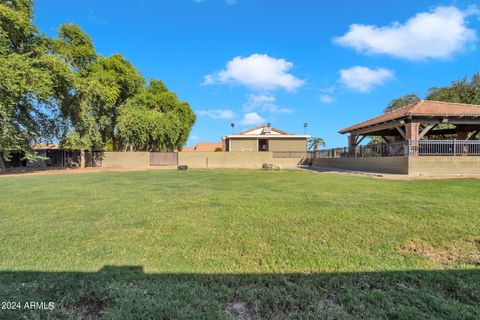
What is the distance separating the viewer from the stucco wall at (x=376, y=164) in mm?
15066

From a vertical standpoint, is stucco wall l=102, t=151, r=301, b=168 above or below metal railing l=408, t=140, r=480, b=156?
below

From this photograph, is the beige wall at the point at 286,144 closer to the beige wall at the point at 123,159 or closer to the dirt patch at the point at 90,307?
the beige wall at the point at 123,159

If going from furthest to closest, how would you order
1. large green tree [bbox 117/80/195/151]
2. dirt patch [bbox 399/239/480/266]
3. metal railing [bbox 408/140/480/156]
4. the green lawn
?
large green tree [bbox 117/80/195/151] → metal railing [bbox 408/140/480/156] → dirt patch [bbox 399/239/480/266] → the green lawn

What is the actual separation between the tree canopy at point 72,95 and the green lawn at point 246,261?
1654 cm

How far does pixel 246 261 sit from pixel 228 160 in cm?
2913

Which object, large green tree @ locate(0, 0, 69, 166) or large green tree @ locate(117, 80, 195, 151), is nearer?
large green tree @ locate(0, 0, 69, 166)

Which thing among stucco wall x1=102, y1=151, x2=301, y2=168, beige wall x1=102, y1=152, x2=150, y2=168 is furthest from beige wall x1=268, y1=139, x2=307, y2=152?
beige wall x1=102, y1=152, x2=150, y2=168

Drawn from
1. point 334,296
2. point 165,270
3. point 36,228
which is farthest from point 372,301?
point 36,228

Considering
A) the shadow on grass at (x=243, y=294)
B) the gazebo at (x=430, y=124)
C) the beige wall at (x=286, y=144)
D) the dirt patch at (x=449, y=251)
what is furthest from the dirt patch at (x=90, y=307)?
the beige wall at (x=286, y=144)

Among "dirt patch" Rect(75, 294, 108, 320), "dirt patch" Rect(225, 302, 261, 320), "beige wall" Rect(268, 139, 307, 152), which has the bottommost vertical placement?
"dirt patch" Rect(225, 302, 261, 320)

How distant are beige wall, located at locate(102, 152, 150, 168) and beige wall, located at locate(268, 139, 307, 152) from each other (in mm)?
17046

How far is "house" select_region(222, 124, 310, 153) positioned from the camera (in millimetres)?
38719

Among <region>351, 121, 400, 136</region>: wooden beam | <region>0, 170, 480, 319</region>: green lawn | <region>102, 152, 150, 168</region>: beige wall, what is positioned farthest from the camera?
<region>102, 152, 150, 168</region>: beige wall

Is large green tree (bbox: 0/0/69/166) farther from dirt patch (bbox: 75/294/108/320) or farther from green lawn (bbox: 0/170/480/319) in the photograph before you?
dirt patch (bbox: 75/294/108/320)
